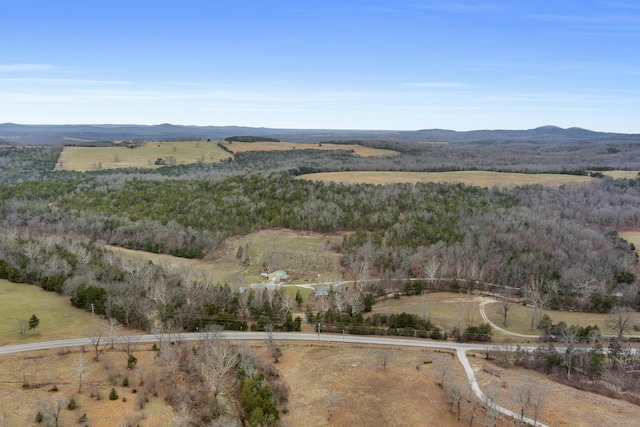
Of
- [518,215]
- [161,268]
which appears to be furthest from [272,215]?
[518,215]

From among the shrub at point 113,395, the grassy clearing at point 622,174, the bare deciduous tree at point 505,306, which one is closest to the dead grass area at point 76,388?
the shrub at point 113,395

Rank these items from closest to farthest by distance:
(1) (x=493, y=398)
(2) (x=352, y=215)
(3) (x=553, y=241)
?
(1) (x=493, y=398) → (3) (x=553, y=241) → (2) (x=352, y=215)

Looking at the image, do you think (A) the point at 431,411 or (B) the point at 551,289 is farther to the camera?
(B) the point at 551,289

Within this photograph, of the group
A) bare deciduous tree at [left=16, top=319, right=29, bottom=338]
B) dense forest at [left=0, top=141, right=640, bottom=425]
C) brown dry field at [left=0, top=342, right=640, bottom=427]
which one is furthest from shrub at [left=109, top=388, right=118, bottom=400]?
bare deciduous tree at [left=16, top=319, right=29, bottom=338]

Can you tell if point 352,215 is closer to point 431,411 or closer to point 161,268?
point 161,268

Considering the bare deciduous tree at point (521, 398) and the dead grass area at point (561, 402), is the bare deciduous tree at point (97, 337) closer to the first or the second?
the dead grass area at point (561, 402)

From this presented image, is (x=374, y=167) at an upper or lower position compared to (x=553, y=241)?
upper
